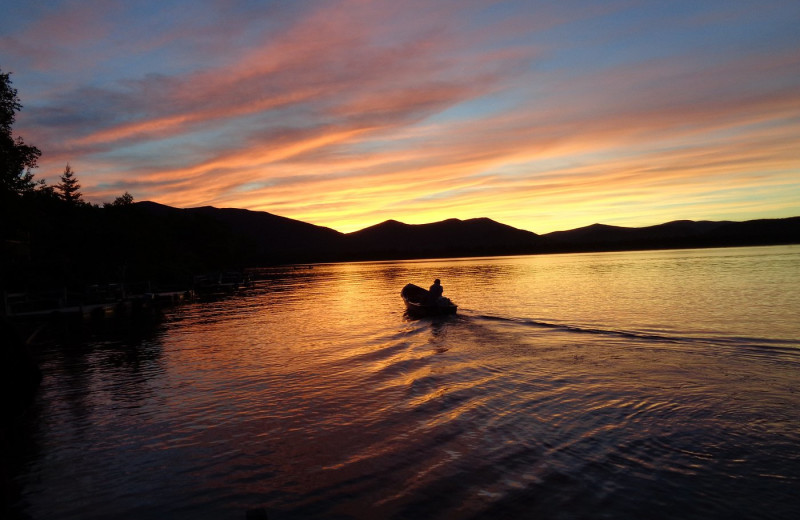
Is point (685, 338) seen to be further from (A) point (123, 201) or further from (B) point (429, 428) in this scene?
(A) point (123, 201)

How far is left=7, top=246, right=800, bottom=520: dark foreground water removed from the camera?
7719 millimetres

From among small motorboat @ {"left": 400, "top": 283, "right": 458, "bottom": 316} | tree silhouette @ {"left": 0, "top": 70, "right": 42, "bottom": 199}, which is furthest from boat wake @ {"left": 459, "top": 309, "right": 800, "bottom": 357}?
tree silhouette @ {"left": 0, "top": 70, "right": 42, "bottom": 199}

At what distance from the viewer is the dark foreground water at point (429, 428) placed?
7719mm

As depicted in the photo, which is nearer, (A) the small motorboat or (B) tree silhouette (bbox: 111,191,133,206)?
(A) the small motorboat

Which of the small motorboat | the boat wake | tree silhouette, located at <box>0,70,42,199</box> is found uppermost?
tree silhouette, located at <box>0,70,42,199</box>

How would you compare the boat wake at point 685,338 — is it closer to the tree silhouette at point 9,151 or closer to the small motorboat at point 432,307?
the small motorboat at point 432,307

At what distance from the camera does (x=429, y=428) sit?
35.7 feet

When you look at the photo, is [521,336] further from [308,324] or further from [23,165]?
[23,165]

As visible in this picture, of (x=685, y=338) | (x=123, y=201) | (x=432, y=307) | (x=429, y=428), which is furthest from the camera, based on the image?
(x=123, y=201)

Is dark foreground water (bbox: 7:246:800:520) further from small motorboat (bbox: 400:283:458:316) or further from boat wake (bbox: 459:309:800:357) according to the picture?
small motorboat (bbox: 400:283:458:316)

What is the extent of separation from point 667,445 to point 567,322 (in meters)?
18.4

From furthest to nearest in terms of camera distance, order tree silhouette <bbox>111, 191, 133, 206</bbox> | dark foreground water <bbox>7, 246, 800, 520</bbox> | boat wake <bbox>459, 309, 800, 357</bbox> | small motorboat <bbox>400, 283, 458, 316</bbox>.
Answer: tree silhouette <bbox>111, 191, 133, 206</bbox> → small motorboat <bbox>400, 283, 458, 316</bbox> → boat wake <bbox>459, 309, 800, 357</bbox> → dark foreground water <bbox>7, 246, 800, 520</bbox>

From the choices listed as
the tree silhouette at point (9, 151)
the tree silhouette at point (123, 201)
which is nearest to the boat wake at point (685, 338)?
the tree silhouette at point (9, 151)

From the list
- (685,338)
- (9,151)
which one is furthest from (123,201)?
(685,338)
